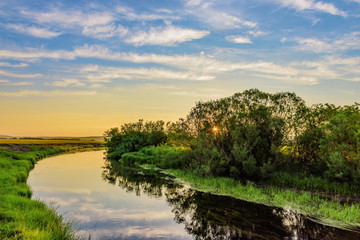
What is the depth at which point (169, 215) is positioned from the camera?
57.3ft

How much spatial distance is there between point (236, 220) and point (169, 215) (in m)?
4.42

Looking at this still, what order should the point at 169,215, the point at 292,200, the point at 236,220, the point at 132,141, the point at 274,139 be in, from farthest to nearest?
the point at 132,141, the point at 274,139, the point at 292,200, the point at 169,215, the point at 236,220

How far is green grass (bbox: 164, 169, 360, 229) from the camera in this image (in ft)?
49.2

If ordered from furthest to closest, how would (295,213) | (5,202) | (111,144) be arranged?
(111,144) < (295,213) < (5,202)

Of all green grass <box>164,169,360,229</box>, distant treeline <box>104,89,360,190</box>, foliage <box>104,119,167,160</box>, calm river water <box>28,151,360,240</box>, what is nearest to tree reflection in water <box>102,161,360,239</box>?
calm river water <box>28,151,360,240</box>

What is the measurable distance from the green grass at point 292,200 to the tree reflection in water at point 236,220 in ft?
2.78

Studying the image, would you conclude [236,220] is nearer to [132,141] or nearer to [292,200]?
[292,200]

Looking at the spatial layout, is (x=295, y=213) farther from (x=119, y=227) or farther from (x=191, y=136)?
(x=191, y=136)

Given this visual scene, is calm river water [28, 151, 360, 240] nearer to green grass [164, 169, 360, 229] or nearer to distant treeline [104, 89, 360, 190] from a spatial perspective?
green grass [164, 169, 360, 229]

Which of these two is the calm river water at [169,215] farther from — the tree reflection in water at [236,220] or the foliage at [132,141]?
the foliage at [132,141]

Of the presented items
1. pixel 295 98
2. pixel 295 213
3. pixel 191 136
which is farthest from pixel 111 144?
pixel 295 213

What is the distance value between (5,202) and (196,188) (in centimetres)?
1566

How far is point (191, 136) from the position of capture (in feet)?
106

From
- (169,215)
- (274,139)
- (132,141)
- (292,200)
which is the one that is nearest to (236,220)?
(169,215)
